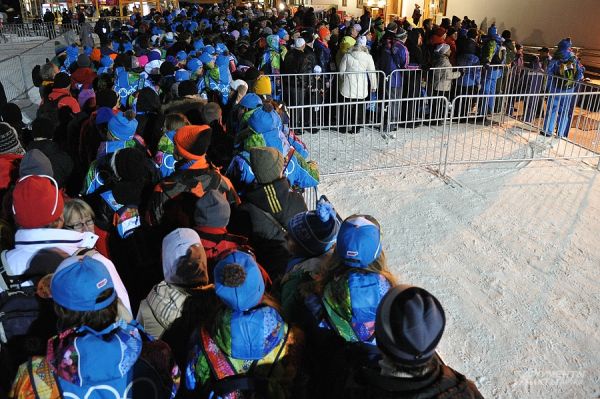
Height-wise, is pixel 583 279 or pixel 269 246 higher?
pixel 269 246

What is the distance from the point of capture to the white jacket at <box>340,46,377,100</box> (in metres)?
9.92

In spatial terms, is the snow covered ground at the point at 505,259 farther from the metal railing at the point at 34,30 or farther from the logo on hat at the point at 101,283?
the metal railing at the point at 34,30

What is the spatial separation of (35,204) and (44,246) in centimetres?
25

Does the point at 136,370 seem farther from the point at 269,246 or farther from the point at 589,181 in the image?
the point at 589,181

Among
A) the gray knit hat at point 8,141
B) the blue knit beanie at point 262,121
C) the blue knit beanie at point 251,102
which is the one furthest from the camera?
the blue knit beanie at point 251,102

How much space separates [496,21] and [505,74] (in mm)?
12123

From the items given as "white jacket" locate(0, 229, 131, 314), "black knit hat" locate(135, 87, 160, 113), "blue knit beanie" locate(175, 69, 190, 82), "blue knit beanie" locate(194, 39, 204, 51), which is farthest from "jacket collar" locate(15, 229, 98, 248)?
"blue knit beanie" locate(194, 39, 204, 51)

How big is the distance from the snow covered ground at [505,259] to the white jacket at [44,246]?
270 centimetres

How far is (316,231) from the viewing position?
3.08 m

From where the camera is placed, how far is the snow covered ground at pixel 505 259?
161 inches

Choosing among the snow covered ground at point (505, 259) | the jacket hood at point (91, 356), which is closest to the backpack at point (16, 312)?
the jacket hood at point (91, 356)

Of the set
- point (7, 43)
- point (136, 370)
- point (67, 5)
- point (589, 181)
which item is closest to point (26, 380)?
point (136, 370)

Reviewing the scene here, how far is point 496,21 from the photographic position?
70.5ft

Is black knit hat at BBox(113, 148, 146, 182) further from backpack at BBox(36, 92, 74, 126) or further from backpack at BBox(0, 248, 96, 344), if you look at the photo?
backpack at BBox(36, 92, 74, 126)
